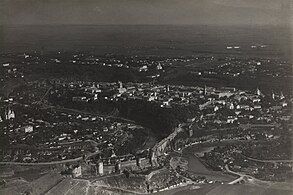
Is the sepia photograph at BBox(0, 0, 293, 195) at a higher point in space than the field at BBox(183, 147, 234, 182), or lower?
higher

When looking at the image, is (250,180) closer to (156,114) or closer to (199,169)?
(199,169)

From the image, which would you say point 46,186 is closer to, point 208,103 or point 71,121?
point 71,121

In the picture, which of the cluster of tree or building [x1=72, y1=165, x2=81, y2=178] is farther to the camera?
the cluster of tree

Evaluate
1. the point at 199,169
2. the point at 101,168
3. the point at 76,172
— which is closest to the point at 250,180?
the point at 199,169

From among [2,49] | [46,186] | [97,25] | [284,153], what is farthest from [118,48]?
[284,153]

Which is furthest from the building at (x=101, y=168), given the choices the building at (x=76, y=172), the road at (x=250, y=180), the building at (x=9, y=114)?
the road at (x=250, y=180)

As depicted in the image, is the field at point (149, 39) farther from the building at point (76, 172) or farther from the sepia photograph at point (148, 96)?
the building at point (76, 172)

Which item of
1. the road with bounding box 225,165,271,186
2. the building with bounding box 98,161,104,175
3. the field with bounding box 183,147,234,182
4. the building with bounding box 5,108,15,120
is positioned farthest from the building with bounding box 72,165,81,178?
the road with bounding box 225,165,271,186

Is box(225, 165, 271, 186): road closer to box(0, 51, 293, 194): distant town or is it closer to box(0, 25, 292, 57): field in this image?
box(0, 51, 293, 194): distant town
